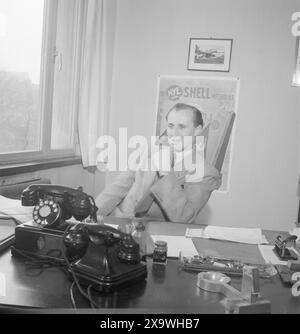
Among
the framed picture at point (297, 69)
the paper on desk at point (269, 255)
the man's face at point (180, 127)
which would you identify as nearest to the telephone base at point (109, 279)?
the paper on desk at point (269, 255)

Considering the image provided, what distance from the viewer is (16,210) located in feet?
4.55

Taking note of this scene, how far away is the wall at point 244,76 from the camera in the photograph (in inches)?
125

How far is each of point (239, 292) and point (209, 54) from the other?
281 centimetres

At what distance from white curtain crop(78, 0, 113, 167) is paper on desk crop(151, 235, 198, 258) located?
190 centimetres

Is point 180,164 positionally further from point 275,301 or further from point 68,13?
point 275,301

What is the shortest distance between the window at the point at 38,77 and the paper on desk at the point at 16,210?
2.69 ft

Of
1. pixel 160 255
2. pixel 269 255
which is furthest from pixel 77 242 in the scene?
pixel 269 255

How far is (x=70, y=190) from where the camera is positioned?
40.4 inches

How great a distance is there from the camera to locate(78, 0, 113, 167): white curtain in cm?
294

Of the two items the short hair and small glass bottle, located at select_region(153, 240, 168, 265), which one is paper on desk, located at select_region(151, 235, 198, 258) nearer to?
small glass bottle, located at select_region(153, 240, 168, 265)

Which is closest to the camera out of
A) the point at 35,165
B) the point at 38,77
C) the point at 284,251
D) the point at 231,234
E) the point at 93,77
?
the point at 284,251

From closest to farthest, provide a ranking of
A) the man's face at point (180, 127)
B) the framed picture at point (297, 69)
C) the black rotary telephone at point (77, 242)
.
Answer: the black rotary telephone at point (77, 242) < the framed picture at point (297, 69) < the man's face at point (180, 127)

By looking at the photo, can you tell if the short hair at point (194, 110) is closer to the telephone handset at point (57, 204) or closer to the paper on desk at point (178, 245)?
the paper on desk at point (178, 245)

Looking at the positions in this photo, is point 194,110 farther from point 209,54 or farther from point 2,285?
point 2,285
